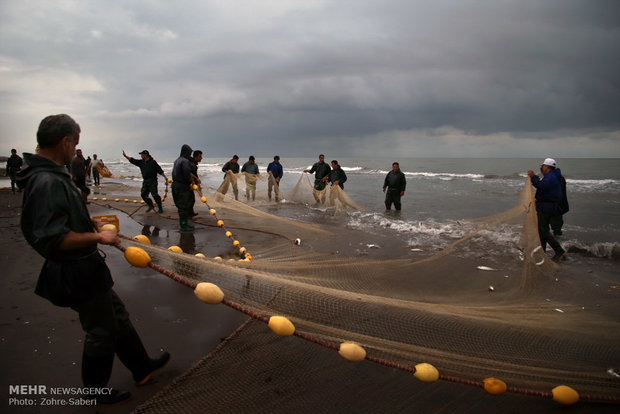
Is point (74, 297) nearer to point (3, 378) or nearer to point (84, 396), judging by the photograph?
point (84, 396)

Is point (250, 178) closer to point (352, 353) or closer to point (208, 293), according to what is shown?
point (208, 293)

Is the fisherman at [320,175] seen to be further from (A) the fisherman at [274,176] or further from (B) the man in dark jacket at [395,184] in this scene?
(B) the man in dark jacket at [395,184]

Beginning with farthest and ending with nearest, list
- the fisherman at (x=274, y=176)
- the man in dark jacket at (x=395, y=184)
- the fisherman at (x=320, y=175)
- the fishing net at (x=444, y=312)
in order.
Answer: the fisherman at (x=274, y=176) < the fisherman at (x=320, y=175) < the man in dark jacket at (x=395, y=184) < the fishing net at (x=444, y=312)

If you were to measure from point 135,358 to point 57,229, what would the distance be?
40.9 inches

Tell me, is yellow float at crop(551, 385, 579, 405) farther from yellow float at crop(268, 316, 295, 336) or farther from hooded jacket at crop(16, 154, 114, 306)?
hooded jacket at crop(16, 154, 114, 306)

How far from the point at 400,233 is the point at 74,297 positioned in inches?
276

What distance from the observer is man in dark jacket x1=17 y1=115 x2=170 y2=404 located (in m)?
1.65

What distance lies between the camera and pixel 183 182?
22.5 ft

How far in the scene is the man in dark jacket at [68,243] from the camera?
1653 millimetres

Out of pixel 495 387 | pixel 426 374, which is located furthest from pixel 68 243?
pixel 495 387

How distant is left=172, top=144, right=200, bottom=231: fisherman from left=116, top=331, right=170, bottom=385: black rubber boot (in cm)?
501

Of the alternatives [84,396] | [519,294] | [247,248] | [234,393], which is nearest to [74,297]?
[84,396]

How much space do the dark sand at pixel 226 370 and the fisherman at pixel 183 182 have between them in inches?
141

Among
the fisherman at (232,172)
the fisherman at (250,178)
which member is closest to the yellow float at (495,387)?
the fisherman at (232,172)
